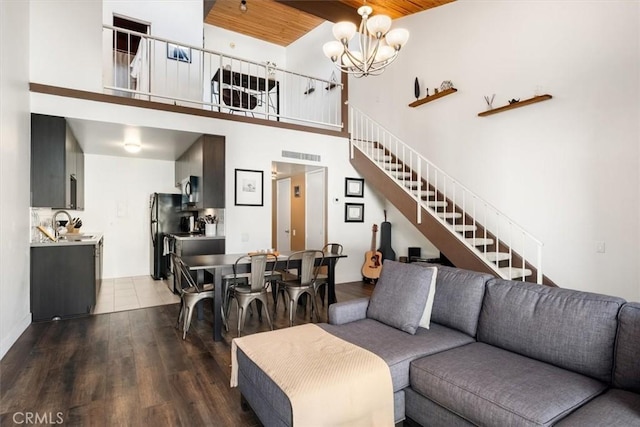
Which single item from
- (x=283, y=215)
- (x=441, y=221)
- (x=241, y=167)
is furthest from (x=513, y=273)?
(x=283, y=215)

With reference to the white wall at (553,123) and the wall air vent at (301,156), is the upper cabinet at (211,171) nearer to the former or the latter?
the wall air vent at (301,156)

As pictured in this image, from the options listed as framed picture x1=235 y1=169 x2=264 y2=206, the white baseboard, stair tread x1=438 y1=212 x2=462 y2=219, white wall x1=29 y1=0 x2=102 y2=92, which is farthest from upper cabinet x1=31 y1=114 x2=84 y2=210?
stair tread x1=438 y1=212 x2=462 y2=219

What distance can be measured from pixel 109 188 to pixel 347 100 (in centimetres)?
492

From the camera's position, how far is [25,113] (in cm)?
377

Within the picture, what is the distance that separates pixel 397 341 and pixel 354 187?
4493 mm

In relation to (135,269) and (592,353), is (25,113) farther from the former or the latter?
(592,353)

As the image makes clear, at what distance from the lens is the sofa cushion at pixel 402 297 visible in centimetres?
238

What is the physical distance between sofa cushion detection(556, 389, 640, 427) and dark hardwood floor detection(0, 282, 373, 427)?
1678 mm

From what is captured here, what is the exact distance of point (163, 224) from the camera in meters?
6.23

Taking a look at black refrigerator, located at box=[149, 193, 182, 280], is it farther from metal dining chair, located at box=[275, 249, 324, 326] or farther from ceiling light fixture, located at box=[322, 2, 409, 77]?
ceiling light fixture, located at box=[322, 2, 409, 77]

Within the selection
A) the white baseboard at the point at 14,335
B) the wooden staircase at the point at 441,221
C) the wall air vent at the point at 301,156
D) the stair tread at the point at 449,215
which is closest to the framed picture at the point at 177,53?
the wall air vent at the point at 301,156

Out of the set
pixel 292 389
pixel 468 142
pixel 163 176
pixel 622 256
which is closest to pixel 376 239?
pixel 468 142

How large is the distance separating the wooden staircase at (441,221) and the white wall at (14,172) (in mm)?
4579

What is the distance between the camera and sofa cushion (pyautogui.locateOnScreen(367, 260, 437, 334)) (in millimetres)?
2379
